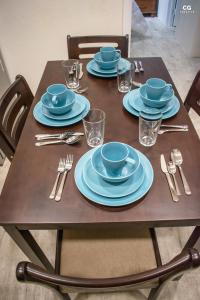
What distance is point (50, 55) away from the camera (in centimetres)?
203

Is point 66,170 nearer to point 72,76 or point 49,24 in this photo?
point 72,76

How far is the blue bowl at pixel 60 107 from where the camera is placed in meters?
0.92

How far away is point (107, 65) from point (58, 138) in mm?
572

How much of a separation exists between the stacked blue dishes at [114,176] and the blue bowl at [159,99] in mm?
293

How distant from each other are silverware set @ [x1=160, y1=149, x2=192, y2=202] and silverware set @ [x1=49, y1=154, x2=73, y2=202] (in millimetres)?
315

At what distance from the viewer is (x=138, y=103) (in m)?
0.98

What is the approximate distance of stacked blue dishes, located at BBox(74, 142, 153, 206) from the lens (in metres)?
0.66

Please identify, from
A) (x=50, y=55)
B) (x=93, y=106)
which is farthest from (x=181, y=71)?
(x=93, y=106)

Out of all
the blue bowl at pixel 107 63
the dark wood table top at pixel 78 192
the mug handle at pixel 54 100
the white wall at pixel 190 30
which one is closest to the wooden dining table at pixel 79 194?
the dark wood table top at pixel 78 192

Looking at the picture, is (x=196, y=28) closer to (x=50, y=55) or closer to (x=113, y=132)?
(x=50, y=55)

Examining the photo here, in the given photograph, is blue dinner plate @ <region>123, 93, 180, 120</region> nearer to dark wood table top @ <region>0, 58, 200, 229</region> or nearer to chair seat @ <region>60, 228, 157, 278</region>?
dark wood table top @ <region>0, 58, 200, 229</region>

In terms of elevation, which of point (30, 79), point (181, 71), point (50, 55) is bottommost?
point (181, 71)

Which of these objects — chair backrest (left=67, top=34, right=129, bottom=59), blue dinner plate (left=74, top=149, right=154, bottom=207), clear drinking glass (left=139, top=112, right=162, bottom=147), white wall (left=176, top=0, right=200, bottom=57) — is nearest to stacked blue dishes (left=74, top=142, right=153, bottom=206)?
blue dinner plate (left=74, top=149, right=154, bottom=207)

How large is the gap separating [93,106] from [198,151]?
1.58 ft
